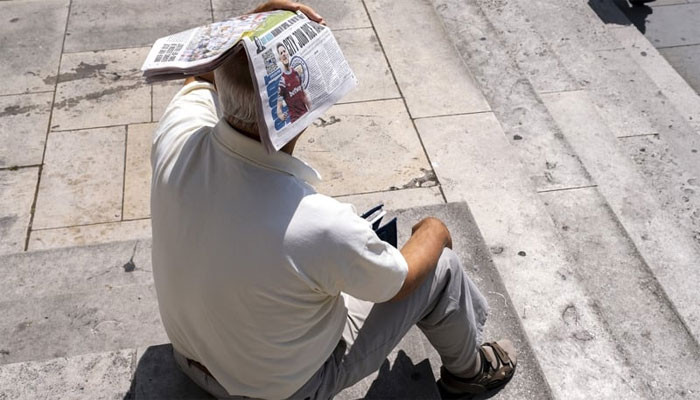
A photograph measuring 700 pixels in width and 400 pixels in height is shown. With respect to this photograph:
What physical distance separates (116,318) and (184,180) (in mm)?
1258

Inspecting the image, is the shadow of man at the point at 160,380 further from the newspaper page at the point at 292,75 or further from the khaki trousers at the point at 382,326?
the newspaper page at the point at 292,75

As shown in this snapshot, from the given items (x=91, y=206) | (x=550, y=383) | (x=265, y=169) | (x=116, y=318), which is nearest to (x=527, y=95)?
(x=550, y=383)

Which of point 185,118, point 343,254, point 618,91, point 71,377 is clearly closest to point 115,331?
point 71,377

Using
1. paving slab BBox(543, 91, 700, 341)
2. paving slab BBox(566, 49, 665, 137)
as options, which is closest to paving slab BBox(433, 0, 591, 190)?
paving slab BBox(543, 91, 700, 341)

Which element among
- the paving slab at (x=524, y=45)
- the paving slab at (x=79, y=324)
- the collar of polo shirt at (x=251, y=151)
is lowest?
the paving slab at (x=524, y=45)

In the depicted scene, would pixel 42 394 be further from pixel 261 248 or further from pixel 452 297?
pixel 452 297

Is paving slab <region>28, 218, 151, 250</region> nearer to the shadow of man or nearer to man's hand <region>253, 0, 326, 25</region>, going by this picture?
the shadow of man

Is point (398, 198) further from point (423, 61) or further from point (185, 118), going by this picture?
point (185, 118)

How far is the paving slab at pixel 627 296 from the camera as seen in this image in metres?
3.70

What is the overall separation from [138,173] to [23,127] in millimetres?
911

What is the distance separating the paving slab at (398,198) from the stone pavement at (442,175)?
1 cm

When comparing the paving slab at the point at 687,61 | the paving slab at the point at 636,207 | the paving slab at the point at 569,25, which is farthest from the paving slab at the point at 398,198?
the paving slab at the point at 687,61

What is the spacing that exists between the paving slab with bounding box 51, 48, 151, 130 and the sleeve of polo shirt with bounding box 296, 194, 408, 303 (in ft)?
10.2

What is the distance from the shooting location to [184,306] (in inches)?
88.1
